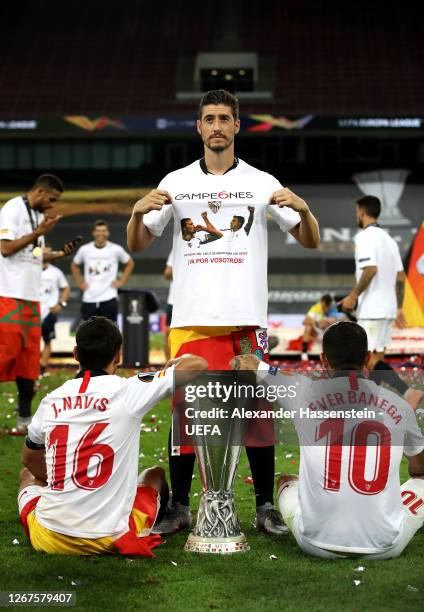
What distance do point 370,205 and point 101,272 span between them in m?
5.43

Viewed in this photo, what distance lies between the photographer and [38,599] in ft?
10.4

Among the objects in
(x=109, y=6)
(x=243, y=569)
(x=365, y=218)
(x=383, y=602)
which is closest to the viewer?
(x=383, y=602)

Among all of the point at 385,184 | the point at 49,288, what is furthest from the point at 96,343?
the point at 385,184

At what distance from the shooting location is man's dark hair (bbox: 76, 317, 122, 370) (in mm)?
3781

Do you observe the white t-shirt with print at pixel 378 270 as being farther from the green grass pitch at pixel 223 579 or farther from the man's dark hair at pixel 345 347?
the man's dark hair at pixel 345 347

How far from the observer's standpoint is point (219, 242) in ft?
13.3

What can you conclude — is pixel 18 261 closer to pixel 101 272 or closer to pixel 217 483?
pixel 217 483

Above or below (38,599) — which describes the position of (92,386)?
above

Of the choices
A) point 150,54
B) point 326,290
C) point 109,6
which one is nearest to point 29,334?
point 326,290

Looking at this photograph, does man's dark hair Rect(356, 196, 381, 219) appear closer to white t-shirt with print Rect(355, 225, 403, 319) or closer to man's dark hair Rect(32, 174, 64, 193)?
white t-shirt with print Rect(355, 225, 403, 319)

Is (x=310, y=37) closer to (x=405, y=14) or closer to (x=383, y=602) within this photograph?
(x=405, y=14)

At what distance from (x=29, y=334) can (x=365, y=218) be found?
3.05 meters

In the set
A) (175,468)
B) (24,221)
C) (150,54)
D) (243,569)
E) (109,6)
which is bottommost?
(243,569)

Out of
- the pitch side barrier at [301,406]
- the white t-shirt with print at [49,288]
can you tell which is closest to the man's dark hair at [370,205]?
the pitch side barrier at [301,406]
